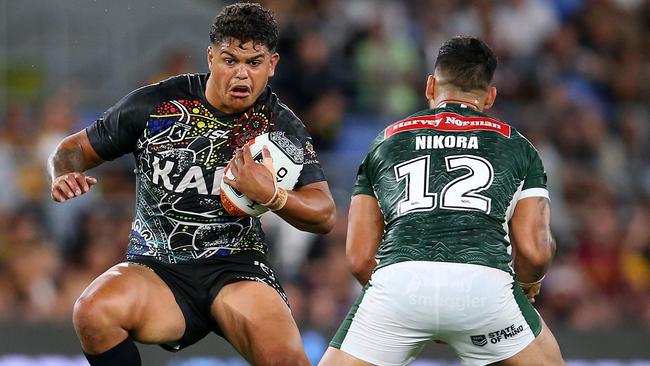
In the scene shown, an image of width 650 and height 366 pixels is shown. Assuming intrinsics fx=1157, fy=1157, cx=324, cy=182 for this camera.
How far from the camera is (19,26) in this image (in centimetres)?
1377

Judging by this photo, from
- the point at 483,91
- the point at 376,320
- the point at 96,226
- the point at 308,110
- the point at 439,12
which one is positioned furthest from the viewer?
the point at 439,12

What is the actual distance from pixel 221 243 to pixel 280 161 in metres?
0.57

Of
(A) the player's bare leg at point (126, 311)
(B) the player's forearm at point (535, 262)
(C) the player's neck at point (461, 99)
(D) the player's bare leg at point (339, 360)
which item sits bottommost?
(D) the player's bare leg at point (339, 360)

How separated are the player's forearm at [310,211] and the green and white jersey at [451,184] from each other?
0.33m

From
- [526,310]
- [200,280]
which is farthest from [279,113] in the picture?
[526,310]

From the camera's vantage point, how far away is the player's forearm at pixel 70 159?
6023 millimetres

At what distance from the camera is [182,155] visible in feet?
20.1

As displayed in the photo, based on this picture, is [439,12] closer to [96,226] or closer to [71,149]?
[96,226]

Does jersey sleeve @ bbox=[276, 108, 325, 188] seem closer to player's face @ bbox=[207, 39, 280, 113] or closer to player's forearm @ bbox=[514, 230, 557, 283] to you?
player's face @ bbox=[207, 39, 280, 113]

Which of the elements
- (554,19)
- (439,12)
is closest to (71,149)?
(439,12)

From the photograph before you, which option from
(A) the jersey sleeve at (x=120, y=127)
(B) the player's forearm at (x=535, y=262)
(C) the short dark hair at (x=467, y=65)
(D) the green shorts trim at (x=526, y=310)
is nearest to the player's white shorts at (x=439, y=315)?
(D) the green shorts trim at (x=526, y=310)

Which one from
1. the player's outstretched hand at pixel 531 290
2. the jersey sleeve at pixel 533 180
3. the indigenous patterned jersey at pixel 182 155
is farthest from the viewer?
the indigenous patterned jersey at pixel 182 155

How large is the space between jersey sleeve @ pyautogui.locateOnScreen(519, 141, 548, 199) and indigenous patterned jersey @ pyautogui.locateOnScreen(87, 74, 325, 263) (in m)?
1.10

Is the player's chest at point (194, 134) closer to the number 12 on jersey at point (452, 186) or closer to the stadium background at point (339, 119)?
the number 12 on jersey at point (452, 186)
